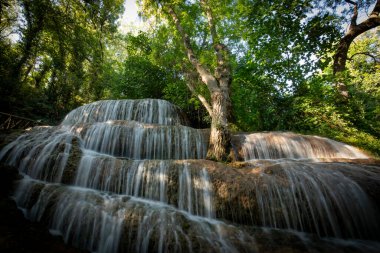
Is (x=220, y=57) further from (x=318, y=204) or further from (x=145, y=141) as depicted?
(x=318, y=204)

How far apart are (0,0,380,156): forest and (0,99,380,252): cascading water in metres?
2.75

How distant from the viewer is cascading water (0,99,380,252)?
350 cm

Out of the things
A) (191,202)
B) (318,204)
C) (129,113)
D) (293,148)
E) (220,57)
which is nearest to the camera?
(318,204)

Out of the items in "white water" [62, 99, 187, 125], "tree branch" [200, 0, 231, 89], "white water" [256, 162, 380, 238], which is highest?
"tree branch" [200, 0, 231, 89]

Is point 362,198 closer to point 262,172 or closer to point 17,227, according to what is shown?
point 262,172

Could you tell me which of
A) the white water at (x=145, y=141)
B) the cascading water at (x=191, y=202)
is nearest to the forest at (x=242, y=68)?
the white water at (x=145, y=141)

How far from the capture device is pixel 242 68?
11.5 meters

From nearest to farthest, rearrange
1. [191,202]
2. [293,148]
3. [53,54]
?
[191,202]
[293,148]
[53,54]

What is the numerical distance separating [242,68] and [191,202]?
9.24m

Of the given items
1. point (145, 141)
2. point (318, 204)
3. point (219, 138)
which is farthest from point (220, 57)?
point (318, 204)

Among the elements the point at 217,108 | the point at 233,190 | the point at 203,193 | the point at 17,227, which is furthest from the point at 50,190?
the point at 217,108

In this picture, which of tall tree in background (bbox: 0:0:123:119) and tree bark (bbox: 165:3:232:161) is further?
tall tree in background (bbox: 0:0:123:119)

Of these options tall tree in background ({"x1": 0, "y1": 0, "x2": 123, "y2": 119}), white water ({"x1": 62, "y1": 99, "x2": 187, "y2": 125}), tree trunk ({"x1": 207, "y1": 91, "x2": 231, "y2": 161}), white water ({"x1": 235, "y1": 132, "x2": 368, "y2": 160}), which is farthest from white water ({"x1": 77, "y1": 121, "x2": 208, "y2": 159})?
tall tree in background ({"x1": 0, "y1": 0, "x2": 123, "y2": 119})

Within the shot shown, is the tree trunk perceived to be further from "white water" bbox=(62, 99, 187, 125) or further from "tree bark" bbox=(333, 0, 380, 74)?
"tree bark" bbox=(333, 0, 380, 74)
